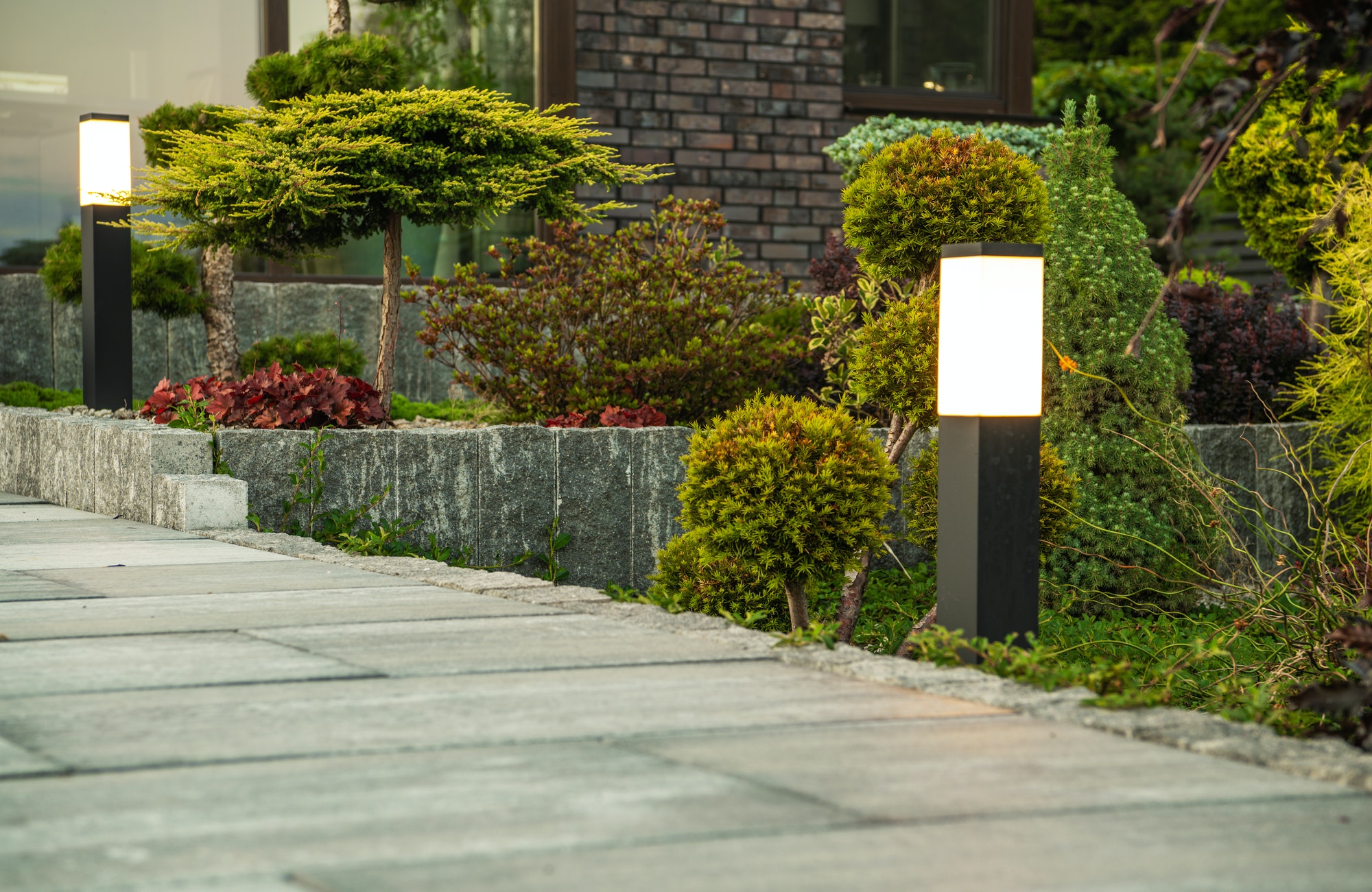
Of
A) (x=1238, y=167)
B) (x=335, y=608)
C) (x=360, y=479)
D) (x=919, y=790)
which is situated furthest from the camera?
(x=1238, y=167)

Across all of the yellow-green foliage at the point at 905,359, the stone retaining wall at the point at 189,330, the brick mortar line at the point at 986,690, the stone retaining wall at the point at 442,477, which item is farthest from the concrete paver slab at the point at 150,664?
the stone retaining wall at the point at 189,330

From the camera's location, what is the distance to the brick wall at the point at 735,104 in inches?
476

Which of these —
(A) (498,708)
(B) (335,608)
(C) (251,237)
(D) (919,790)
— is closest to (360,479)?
(C) (251,237)

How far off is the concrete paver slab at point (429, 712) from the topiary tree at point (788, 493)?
228 centimetres

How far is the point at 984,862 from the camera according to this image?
2254 millimetres

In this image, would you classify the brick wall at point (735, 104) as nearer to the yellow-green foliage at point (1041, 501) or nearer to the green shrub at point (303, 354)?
the green shrub at point (303, 354)

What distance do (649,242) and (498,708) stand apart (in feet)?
29.7

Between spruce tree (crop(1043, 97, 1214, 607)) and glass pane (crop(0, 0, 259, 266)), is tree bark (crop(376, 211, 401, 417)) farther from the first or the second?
glass pane (crop(0, 0, 259, 266))

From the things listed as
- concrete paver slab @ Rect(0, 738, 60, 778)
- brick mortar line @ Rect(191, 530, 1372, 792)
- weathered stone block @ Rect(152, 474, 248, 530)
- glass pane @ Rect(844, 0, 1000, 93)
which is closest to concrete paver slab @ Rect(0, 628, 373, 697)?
concrete paver slab @ Rect(0, 738, 60, 778)

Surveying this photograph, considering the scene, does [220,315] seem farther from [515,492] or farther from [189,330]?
[515,492]

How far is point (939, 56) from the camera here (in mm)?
13461

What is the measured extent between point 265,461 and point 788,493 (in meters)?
2.52

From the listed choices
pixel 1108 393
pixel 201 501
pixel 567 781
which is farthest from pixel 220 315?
pixel 567 781

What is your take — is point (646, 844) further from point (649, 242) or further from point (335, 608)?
point (649, 242)
